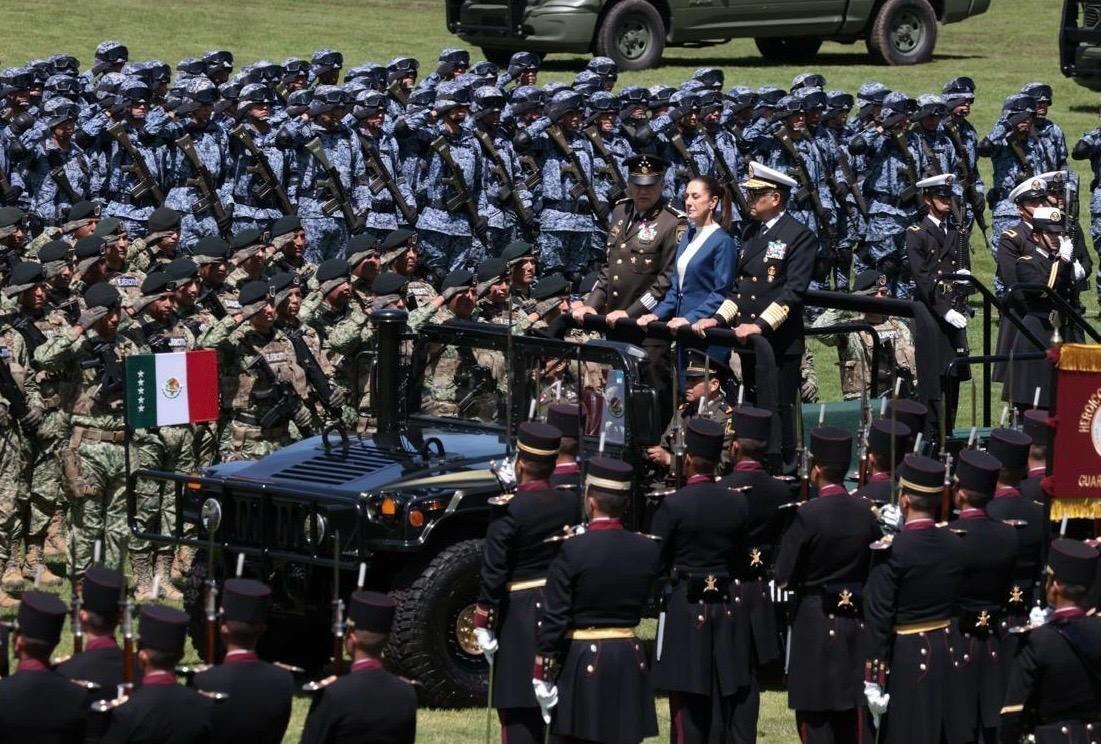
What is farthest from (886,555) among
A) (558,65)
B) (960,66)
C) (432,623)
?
(960,66)

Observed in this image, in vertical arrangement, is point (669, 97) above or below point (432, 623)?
above

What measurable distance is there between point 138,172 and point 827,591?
10829 mm

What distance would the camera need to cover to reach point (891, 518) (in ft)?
35.0

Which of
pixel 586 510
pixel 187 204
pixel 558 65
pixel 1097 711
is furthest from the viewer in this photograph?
pixel 558 65

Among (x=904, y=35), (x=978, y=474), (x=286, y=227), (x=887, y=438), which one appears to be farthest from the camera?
(x=904, y=35)

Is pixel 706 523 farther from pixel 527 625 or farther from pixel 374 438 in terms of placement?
pixel 374 438

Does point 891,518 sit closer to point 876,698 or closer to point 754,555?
point 754,555

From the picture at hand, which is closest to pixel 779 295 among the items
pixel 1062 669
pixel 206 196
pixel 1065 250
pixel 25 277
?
pixel 1062 669

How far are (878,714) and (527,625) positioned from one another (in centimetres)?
148

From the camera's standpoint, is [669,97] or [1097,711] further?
[669,97]

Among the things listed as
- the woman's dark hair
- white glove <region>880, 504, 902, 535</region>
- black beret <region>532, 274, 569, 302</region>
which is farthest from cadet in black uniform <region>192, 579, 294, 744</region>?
black beret <region>532, 274, 569, 302</region>

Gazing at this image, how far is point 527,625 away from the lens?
33.8 ft

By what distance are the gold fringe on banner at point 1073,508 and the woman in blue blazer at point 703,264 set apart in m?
2.74

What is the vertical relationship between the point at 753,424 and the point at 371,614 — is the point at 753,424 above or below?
above
